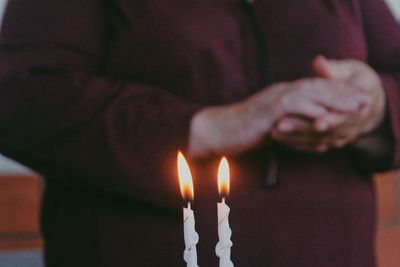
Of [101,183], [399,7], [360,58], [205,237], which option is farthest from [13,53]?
[399,7]

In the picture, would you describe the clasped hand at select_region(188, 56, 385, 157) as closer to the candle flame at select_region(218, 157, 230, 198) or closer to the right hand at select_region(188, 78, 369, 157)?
the right hand at select_region(188, 78, 369, 157)

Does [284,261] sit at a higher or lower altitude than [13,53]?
lower

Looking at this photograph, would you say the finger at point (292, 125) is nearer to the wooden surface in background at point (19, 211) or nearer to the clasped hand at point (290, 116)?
the clasped hand at point (290, 116)

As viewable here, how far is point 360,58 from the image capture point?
716 millimetres

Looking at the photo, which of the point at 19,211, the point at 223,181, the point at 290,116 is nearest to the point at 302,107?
the point at 290,116

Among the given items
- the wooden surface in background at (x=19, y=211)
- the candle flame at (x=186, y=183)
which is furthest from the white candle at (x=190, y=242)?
the wooden surface in background at (x=19, y=211)

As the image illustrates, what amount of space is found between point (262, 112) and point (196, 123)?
7 centimetres

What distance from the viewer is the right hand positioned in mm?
577

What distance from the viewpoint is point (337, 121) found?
Answer: 1.94 ft

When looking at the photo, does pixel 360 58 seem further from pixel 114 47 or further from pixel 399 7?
pixel 399 7

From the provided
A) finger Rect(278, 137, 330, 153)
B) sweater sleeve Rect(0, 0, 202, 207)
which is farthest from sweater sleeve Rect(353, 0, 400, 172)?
sweater sleeve Rect(0, 0, 202, 207)

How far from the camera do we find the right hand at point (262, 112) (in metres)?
0.58

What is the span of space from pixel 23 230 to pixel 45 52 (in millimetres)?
859

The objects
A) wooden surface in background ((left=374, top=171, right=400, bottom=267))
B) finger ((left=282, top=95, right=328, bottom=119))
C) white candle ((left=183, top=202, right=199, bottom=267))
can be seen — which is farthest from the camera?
wooden surface in background ((left=374, top=171, right=400, bottom=267))
